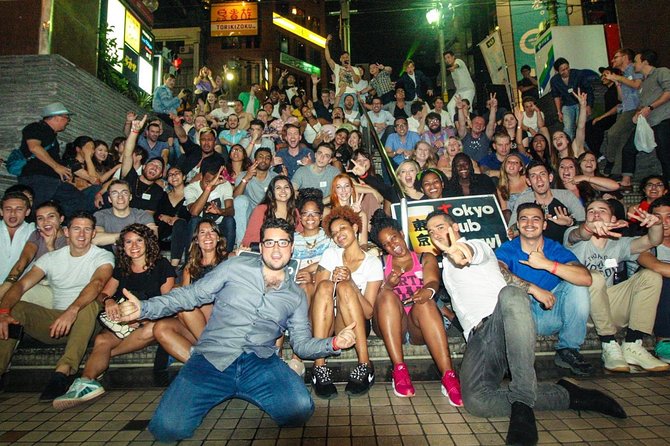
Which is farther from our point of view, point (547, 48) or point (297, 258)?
point (547, 48)

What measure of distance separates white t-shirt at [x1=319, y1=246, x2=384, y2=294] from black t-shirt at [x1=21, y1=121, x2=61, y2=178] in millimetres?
4495

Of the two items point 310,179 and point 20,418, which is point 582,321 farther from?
point 20,418

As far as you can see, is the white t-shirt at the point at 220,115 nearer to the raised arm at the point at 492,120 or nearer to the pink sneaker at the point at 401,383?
the raised arm at the point at 492,120

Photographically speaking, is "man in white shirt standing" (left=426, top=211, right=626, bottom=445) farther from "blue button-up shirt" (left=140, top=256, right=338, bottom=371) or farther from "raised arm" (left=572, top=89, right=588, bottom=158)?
"raised arm" (left=572, top=89, right=588, bottom=158)

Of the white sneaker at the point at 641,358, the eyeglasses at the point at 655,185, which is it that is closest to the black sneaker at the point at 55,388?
the white sneaker at the point at 641,358

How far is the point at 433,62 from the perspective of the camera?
96.4ft

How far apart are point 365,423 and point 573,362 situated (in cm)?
200

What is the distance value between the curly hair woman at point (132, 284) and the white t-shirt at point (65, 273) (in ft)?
0.93

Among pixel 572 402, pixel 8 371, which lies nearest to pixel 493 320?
pixel 572 402

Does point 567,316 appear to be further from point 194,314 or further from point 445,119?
point 445,119

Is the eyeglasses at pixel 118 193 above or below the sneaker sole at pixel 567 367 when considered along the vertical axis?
above

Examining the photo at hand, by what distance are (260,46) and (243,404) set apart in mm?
33755

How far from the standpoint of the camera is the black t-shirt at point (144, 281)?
12.0ft

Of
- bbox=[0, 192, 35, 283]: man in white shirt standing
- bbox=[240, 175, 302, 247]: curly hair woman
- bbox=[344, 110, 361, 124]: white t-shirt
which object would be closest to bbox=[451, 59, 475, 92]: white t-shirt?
bbox=[344, 110, 361, 124]: white t-shirt
